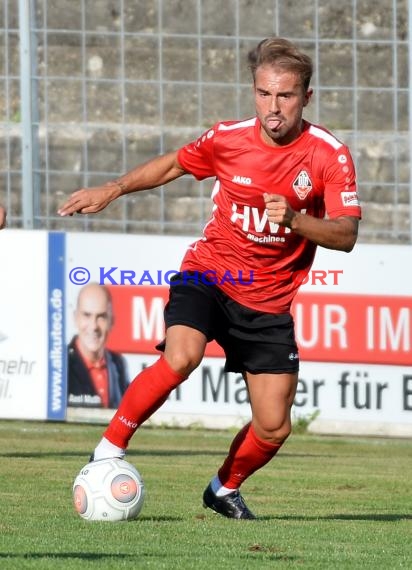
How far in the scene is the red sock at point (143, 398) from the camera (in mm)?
7570

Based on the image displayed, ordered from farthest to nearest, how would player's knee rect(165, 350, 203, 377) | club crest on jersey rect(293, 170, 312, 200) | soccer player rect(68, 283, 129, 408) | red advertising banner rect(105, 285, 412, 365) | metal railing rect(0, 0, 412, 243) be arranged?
1. metal railing rect(0, 0, 412, 243)
2. soccer player rect(68, 283, 129, 408)
3. red advertising banner rect(105, 285, 412, 365)
4. club crest on jersey rect(293, 170, 312, 200)
5. player's knee rect(165, 350, 203, 377)

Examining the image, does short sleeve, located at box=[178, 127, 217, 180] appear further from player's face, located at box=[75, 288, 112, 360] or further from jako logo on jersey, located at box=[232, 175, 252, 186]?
player's face, located at box=[75, 288, 112, 360]

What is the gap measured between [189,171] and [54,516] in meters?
1.88

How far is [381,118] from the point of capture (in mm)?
15562

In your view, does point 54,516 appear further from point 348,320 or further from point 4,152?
point 4,152

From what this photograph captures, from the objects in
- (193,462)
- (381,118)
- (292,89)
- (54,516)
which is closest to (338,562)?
(54,516)

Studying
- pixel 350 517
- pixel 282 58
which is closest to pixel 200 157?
pixel 282 58

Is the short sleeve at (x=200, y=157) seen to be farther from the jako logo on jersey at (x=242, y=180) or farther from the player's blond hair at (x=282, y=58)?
the player's blond hair at (x=282, y=58)

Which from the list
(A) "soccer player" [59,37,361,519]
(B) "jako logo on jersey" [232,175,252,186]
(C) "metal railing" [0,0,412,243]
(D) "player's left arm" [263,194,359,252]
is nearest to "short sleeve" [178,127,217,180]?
(A) "soccer player" [59,37,361,519]

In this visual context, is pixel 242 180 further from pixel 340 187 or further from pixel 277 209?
pixel 277 209

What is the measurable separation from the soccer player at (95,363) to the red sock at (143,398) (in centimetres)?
712

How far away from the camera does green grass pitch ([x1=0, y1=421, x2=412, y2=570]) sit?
20.5ft

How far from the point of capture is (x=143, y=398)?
7594mm

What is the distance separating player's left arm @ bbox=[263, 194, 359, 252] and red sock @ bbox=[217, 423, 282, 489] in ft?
3.94
